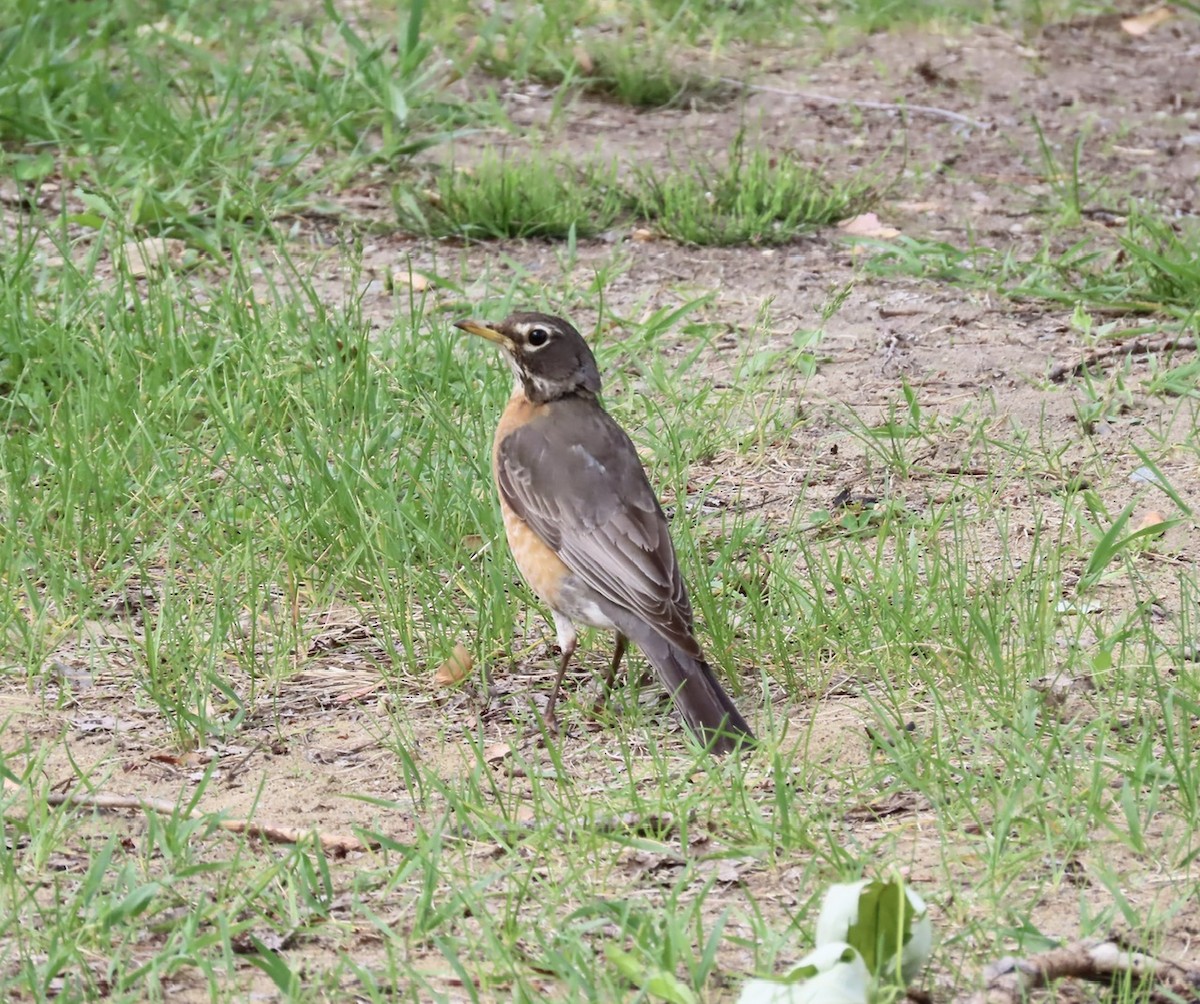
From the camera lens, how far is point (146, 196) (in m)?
7.82

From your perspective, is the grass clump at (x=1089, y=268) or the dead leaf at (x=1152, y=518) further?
the grass clump at (x=1089, y=268)

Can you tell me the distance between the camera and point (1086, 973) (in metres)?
3.36

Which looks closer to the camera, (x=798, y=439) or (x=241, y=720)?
(x=241, y=720)

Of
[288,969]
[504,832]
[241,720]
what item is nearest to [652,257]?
[241,720]

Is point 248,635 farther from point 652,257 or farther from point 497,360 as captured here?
point 652,257

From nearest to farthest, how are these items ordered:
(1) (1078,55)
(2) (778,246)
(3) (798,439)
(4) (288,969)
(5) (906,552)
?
(4) (288,969), (5) (906,552), (3) (798,439), (2) (778,246), (1) (1078,55)

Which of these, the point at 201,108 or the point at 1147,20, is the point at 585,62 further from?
the point at 1147,20

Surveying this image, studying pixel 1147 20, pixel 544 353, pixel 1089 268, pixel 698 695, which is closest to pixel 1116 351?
pixel 1089 268

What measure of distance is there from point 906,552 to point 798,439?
1512mm

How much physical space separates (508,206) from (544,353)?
2817 millimetres

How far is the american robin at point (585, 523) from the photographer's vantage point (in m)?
4.70

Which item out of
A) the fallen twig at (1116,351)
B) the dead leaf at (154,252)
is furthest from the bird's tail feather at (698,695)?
the dead leaf at (154,252)

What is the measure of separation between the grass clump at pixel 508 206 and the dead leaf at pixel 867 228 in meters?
1.07

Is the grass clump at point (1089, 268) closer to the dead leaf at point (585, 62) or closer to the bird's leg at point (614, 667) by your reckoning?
the dead leaf at point (585, 62)
